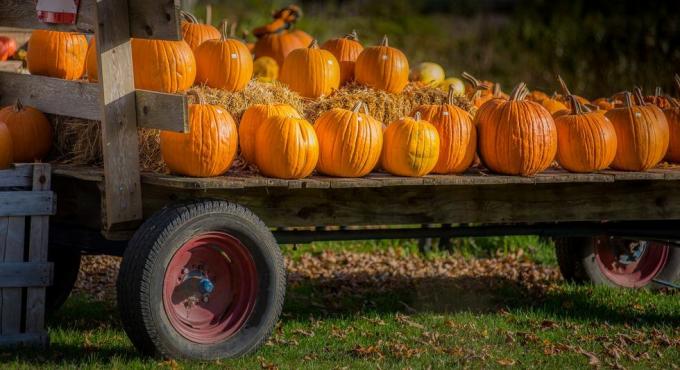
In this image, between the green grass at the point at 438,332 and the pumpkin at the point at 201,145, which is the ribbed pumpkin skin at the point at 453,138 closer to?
the green grass at the point at 438,332

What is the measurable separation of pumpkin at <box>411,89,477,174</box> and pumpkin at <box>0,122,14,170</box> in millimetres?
2201

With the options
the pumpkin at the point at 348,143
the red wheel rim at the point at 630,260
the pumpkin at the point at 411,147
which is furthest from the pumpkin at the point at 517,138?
A: the red wheel rim at the point at 630,260

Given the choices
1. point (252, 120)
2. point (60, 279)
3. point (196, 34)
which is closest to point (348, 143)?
point (252, 120)

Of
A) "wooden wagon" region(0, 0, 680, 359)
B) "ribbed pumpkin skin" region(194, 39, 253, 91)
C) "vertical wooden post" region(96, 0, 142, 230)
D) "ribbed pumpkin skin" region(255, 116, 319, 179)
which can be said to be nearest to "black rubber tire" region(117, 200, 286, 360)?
"wooden wagon" region(0, 0, 680, 359)

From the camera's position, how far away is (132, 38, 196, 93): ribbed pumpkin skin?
5.54 metres

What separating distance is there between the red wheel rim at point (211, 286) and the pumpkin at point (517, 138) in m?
1.50

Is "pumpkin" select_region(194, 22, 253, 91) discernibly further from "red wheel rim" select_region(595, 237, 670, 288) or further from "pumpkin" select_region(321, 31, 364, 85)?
"red wheel rim" select_region(595, 237, 670, 288)

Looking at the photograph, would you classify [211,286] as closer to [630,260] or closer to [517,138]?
[517,138]

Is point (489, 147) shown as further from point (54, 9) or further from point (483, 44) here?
point (483, 44)

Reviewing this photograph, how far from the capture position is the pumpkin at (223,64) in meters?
5.93

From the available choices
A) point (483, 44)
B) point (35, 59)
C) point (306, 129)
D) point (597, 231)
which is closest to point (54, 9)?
point (35, 59)

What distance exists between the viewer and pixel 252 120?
219 inches

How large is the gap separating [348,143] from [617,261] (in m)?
2.99

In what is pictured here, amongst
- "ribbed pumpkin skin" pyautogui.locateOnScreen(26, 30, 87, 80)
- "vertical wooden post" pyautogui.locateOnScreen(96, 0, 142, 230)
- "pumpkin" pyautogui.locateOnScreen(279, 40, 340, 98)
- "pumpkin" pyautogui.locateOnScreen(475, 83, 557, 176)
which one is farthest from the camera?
"pumpkin" pyautogui.locateOnScreen(279, 40, 340, 98)
